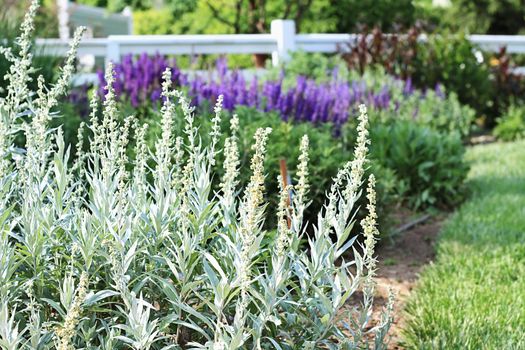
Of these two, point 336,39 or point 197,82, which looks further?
point 336,39

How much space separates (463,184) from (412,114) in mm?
1825

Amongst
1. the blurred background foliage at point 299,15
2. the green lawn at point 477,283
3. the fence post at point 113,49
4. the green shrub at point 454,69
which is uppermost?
the blurred background foliage at point 299,15

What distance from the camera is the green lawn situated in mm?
3057

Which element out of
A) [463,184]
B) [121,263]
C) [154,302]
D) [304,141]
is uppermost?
[304,141]

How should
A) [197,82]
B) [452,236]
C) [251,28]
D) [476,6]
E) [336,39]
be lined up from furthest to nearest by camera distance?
[476,6]
[251,28]
[336,39]
[197,82]
[452,236]

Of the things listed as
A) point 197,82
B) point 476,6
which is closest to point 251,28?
point 476,6

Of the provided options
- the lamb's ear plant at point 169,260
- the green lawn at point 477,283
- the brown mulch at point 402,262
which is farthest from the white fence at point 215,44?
the lamb's ear plant at point 169,260

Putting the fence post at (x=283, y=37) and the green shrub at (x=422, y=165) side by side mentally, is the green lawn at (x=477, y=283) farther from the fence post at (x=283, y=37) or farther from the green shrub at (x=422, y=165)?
the fence post at (x=283, y=37)

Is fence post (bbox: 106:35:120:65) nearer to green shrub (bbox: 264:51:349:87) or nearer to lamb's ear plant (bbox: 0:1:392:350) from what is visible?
green shrub (bbox: 264:51:349:87)

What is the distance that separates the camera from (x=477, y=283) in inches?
152

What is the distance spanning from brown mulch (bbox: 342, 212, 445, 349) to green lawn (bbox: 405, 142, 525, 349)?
0.09 metres

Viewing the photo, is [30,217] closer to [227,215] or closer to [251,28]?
[227,215]

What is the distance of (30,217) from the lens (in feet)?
7.18

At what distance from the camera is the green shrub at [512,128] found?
1017cm
